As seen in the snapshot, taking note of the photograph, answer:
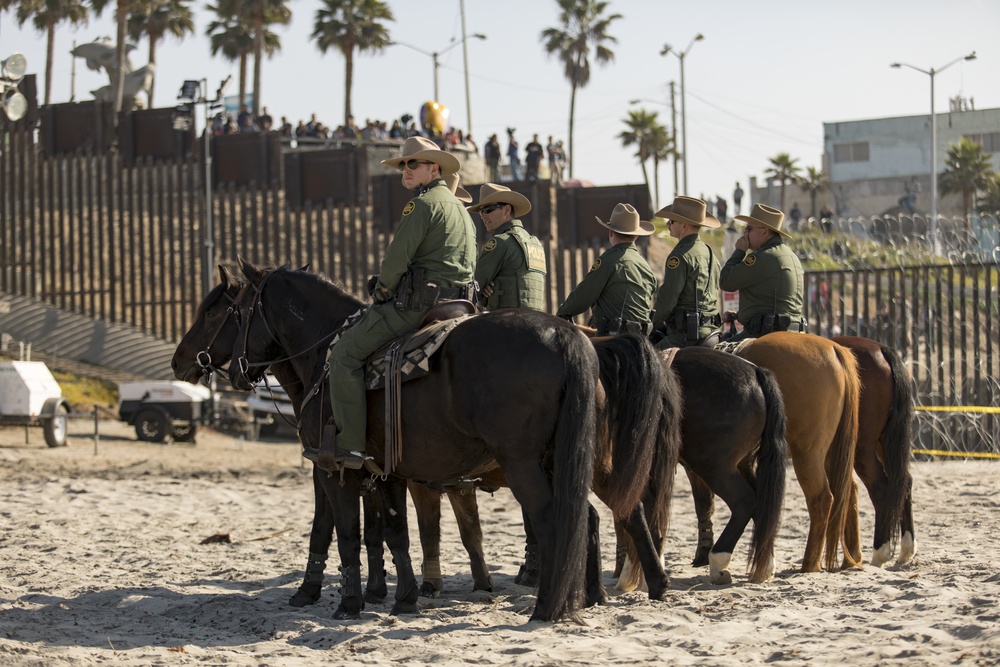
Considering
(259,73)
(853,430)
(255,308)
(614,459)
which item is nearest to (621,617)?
(614,459)

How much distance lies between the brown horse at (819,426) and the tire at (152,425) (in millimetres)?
14740

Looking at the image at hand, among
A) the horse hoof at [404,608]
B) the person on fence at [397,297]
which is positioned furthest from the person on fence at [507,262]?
the horse hoof at [404,608]

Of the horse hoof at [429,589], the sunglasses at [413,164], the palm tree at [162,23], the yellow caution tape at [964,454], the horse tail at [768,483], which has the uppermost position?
the palm tree at [162,23]

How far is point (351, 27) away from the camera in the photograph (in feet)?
155

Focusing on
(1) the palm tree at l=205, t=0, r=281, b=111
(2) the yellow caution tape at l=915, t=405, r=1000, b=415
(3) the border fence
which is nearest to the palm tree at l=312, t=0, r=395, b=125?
(1) the palm tree at l=205, t=0, r=281, b=111

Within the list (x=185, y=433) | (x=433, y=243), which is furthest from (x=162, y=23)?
(x=433, y=243)

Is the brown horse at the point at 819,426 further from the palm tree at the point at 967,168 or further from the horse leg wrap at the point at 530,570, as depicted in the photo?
the palm tree at the point at 967,168

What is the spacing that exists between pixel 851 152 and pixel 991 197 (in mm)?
12832

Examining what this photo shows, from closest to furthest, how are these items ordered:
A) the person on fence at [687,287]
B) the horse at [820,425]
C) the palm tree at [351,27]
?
the horse at [820,425] < the person on fence at [687,287] < the palm tree at [351,27]

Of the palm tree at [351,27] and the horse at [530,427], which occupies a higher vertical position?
the palm tree at [351,27]

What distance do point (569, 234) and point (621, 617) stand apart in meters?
18.4

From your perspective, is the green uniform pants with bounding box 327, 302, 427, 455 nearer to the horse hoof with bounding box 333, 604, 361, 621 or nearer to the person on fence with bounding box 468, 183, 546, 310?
the horse hoof with bounding box 333, 604, 361, 621

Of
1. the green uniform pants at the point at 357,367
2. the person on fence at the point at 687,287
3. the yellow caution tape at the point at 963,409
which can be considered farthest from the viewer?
the yellow caution tape at the point at 963,409

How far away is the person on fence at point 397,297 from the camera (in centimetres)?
759
